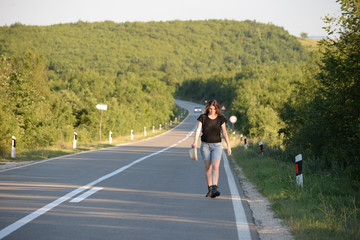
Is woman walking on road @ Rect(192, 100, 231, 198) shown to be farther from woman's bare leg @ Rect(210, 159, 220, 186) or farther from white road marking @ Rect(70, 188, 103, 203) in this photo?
white road marking @ Rect(70, 188, 103, 203)

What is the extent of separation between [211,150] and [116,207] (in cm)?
245

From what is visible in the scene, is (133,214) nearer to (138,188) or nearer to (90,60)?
Result: (138,188)

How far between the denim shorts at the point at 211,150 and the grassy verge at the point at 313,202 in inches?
55.5

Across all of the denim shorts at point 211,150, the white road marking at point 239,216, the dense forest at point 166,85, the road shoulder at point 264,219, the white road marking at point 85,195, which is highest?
the dense forest at point 166,85

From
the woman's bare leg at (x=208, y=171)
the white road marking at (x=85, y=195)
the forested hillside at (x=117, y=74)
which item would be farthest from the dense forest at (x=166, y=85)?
the white road marking at (x=85, y=195)

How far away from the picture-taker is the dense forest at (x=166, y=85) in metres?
12.4

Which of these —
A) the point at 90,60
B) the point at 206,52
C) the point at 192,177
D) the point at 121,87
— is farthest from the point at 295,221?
the point at 206,52

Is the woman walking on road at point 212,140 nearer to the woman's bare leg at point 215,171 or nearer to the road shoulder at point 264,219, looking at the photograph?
the woman's bare leg at point 215,171

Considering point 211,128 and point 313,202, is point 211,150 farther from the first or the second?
point 313,202

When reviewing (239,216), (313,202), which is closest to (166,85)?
(313,202)

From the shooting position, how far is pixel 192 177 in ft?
39.4

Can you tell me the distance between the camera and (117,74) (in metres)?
117

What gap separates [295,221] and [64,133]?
28062 millimetres

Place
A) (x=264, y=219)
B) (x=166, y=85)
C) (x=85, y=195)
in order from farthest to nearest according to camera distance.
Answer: (x=166, y=85)
(x=85, y=195)
(x=264, y=219)
